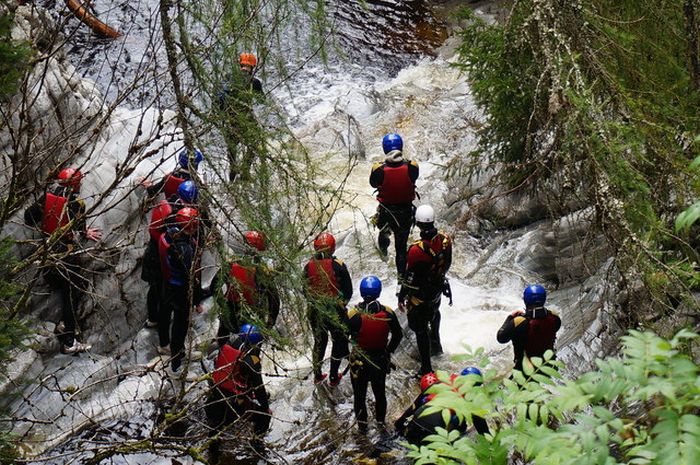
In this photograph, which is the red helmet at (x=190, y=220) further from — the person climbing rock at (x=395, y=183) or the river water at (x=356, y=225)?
the person climbing rock at (x=395, y=183)

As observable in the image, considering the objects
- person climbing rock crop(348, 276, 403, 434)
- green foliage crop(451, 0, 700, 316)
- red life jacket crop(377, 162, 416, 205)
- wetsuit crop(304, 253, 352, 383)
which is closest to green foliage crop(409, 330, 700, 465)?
green foliage crop(451, 0, 700, 316)

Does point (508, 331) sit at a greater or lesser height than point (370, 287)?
lesser

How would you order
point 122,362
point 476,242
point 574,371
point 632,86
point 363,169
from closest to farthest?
point 632,86 < point 574,371 < point 122,362 < point 476,242 < point 363,169

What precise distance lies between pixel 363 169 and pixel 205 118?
790 centimetres

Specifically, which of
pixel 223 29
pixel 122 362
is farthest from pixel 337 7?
pixel 223 29

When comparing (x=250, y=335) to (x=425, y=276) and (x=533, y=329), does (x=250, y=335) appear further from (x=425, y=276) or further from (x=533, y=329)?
(x=533, y=329)

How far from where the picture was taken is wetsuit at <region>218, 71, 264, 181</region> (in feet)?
15.0

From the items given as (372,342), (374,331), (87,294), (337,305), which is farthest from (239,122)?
(87,294)

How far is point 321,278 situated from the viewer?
17.6 feet

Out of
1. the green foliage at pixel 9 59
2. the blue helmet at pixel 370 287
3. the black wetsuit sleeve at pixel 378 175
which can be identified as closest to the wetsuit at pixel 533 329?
the blue helmet at pixel 370 287

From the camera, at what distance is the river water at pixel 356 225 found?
687 cm

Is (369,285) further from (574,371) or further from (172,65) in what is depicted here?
(172,65)

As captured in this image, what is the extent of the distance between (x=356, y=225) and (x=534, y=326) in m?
4.52

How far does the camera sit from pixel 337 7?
17156 millimetres
